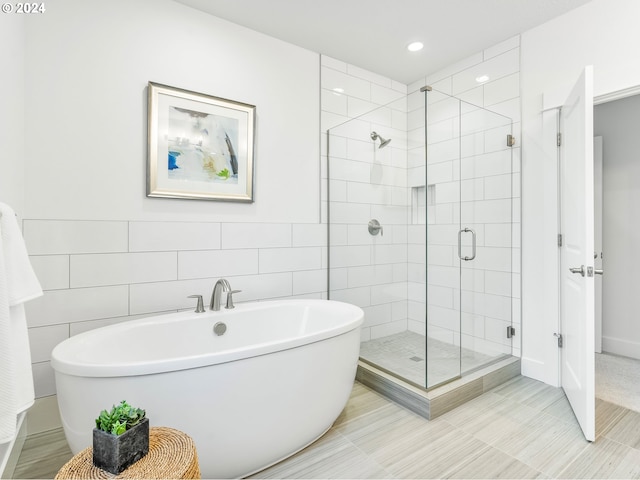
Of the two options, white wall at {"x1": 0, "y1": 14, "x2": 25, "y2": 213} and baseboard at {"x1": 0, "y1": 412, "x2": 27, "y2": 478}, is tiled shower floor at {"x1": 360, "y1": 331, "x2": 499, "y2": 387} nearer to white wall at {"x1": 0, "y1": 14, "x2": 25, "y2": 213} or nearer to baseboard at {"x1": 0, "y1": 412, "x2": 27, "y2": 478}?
baseboard at {"x1": 0, "y1": 412, "x2": 27, "y2": 478}

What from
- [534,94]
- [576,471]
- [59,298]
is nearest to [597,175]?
[534,94]

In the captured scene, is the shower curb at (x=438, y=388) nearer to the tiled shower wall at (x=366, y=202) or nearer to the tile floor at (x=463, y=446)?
the tile floor at (x=463, y=446)

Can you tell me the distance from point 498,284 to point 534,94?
1472mm

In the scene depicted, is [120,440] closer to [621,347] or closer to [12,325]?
[12,325]

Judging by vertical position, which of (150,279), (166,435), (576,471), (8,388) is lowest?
(576,471)

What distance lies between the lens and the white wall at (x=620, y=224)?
3.08m

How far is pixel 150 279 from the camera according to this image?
2150 millimetres

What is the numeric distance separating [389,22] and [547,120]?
1352 mm

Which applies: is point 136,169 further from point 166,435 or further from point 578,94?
point 578,94

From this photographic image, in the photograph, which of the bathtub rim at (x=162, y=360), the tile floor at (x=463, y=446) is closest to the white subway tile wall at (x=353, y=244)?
the bathtub rim at (x=162, y=360)

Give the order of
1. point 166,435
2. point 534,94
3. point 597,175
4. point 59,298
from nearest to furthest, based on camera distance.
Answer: point 166,435 < point 59,298 < point 534,94 < point 597,175

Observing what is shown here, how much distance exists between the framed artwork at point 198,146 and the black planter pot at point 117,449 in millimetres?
1474

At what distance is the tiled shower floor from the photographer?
2248 mm

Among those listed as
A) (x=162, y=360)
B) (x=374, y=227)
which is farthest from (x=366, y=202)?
(x=162, y=360)
